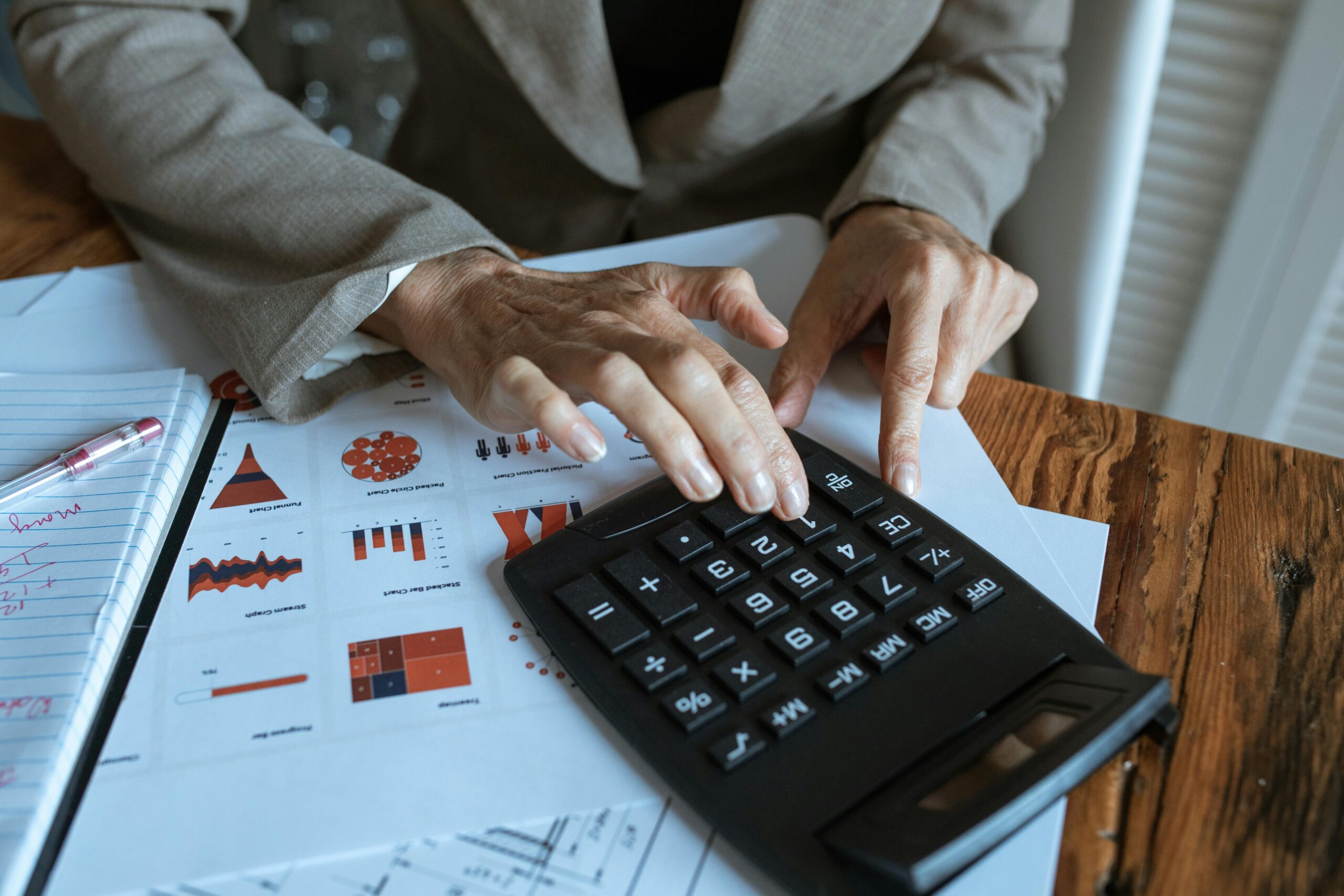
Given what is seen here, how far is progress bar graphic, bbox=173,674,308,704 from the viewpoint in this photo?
1.30ft

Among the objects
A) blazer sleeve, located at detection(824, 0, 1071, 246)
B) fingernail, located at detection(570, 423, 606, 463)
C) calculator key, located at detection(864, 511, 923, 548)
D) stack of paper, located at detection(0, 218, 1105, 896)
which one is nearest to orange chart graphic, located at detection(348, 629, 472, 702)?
stack of paper, located at detection(0, 218, 1105, 896)

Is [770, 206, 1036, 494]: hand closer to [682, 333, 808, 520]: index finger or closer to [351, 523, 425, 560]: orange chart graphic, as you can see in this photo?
[682, 333, 808, 520]: index finger

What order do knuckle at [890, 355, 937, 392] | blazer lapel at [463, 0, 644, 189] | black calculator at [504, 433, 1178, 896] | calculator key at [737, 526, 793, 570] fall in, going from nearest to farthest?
black calculator at [504, 433, 1178, 896] < calculator key at [737, 526, 793, 570] < knuckle at [890, 355, 937, 392] < blazer lapel at [463, 0, 644, 189]

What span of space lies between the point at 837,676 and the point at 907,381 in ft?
0.71

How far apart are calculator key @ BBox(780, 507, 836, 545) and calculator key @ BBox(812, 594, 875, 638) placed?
0.04 meters

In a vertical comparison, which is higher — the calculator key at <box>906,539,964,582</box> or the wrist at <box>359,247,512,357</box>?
the wrist at <box>359,247,512,357</box>

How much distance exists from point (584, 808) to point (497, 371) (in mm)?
221

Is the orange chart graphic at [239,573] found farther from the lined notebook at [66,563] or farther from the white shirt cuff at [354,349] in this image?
the white shirt cuff at [354,349]

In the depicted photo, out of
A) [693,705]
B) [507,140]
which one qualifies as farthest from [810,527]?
[507,140]

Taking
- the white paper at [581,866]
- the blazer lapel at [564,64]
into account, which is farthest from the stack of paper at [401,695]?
the blazer lapel at [564,64]

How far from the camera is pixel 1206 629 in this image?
43 cm

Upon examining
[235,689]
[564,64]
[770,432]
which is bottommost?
[235,689]

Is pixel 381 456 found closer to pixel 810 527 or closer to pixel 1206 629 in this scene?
pixel 810 527

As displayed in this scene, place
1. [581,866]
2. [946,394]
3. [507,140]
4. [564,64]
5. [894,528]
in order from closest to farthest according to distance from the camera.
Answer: [581,866], [894,528], [946,394], [564,64], [507,140]
